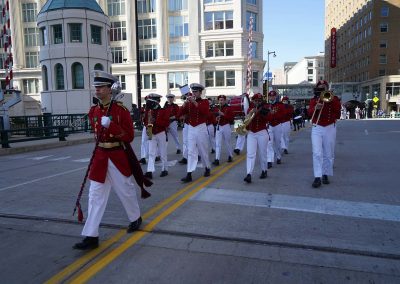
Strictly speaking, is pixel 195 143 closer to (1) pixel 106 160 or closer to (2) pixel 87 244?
(1) pixel 106 160

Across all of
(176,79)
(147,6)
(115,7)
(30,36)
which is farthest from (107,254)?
(30,36)

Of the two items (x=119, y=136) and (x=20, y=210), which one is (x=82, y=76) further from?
(x=119, y=136)

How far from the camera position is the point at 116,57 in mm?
52688

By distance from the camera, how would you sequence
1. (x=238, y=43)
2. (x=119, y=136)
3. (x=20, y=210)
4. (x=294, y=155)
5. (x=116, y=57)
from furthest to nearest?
1. (x=116, y=57)
2. (x=238, y=43)
3. (x=294, y=155)
4. (x=20, y=210)
5. (x=119, y=136)

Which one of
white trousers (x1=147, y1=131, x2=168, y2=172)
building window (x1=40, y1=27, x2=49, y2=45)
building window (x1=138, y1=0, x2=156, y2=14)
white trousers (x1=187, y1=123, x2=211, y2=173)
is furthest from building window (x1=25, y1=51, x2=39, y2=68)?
white trousers (x1=187, y1=123, x2=211, y2=173)

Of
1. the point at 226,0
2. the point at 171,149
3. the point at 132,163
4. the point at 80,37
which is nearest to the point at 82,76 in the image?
the point at 80,37

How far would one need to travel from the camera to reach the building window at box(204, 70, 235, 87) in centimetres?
4906

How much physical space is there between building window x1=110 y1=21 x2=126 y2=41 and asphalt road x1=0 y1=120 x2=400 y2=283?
4720cm

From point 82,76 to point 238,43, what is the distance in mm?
26005

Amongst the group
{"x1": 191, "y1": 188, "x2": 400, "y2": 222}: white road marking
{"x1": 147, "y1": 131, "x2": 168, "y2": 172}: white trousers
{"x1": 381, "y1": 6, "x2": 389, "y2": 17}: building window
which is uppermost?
{"x1": 381, "y1": 6, "x2": 389, "y2": 17}: building window

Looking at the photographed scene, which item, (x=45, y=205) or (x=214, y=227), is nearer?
(x=214, y=227)

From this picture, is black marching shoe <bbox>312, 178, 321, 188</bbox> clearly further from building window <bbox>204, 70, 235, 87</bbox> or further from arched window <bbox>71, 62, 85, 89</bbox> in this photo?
building window <bbox>204, 70, 235, 87</bbox>

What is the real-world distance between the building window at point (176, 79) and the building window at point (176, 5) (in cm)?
857

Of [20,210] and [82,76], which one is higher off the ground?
[82,76]
